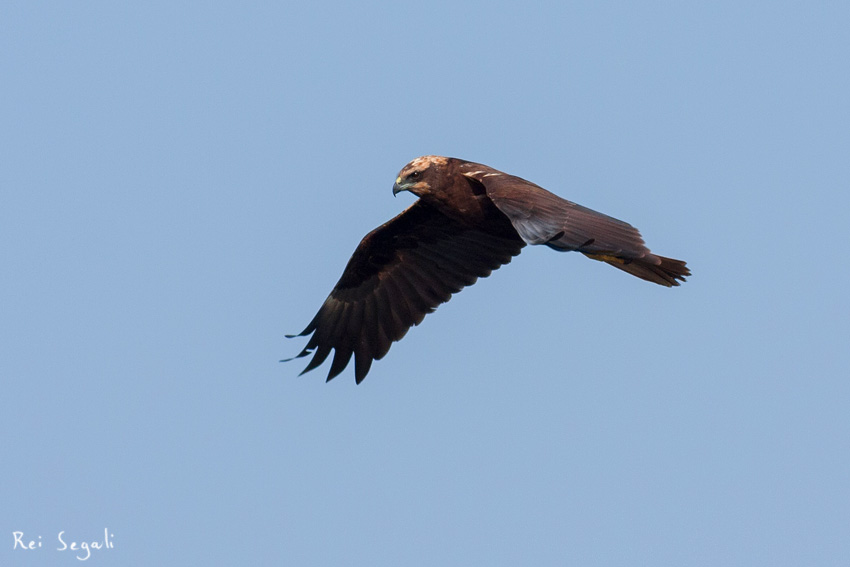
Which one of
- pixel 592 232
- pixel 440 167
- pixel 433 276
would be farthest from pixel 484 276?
pixel 592 232

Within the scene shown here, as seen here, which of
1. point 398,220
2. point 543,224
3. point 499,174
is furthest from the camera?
point 398,220

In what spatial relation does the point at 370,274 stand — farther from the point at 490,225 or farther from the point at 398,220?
the point at 490,225

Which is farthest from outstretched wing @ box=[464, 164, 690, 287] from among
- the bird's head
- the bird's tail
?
the bird's head

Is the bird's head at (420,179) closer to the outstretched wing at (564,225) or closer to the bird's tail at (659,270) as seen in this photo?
the outstretched wing at (564,225)

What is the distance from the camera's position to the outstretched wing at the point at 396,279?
42.3ft

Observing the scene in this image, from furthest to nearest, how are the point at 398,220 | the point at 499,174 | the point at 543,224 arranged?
the point at 398,220
the point at 499,174
the point at 543,224

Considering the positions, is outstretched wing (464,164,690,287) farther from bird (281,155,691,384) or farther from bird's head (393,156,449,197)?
bird's head (393,156,449,197)

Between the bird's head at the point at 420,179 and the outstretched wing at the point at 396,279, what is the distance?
1.02 metres

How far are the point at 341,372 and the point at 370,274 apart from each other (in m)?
1.09

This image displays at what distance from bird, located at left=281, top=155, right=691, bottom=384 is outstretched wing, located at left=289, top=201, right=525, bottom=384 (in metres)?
0.01

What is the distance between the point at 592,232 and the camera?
1002 centimetres

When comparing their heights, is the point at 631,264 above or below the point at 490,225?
below

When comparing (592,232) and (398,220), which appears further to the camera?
(398,220)

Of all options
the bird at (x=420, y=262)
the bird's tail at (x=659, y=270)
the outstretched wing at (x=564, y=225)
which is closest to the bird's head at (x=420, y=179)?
the bird at (x=420, y=262)
